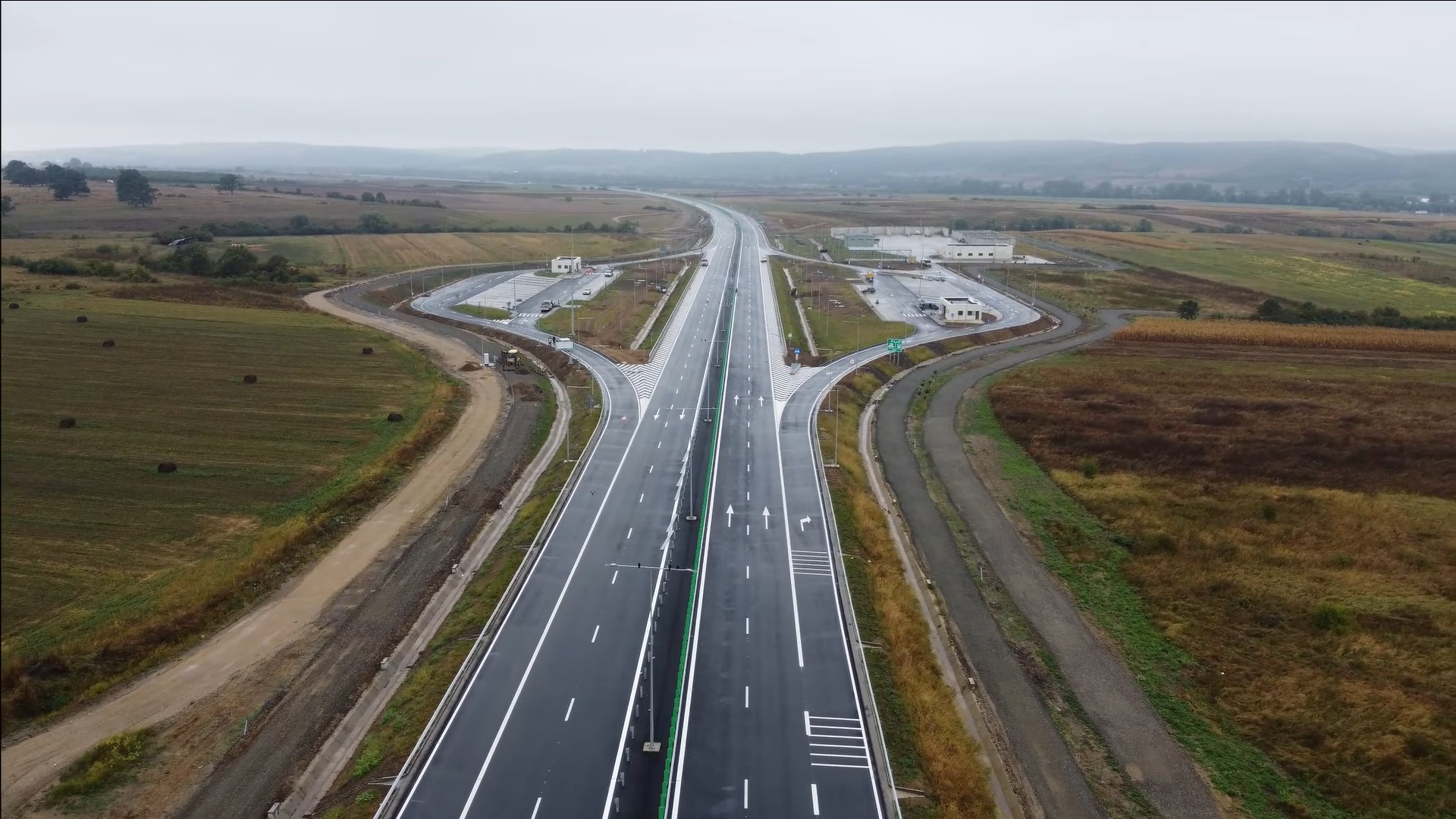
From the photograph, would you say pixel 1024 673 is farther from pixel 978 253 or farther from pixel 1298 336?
pixel 978 253

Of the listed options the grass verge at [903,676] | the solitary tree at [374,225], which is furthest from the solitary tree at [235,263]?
the grass verge at [903,676]

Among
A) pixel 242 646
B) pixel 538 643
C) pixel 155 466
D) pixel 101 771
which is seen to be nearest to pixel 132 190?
pixel 155 466

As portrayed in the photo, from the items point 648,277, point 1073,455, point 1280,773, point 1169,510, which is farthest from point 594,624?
point 648,277

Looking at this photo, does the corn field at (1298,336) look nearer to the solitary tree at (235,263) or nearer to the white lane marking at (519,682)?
the white lane marking at (519,682)

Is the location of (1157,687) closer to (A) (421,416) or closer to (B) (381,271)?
(A) (421,416)

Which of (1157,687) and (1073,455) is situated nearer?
(1157,687)

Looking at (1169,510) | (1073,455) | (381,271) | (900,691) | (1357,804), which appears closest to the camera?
(1357,804)
